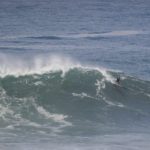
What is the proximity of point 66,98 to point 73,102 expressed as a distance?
58 cm

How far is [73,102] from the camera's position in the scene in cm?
3412

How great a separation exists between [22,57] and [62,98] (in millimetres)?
14199

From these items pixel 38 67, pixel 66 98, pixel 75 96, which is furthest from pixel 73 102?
pixel 38 67

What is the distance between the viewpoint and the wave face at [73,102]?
31078 mm

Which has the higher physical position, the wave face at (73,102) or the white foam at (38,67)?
the white foam at (38,67)

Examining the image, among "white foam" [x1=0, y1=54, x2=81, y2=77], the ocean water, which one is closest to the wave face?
the ocean water

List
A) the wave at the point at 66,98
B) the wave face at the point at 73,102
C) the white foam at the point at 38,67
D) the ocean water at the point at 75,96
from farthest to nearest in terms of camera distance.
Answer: the white foam at the point at 38,67 < the wave at the point at 66,98 < the wave face at the point at 73,102 < the ocean water at the point at 75,96

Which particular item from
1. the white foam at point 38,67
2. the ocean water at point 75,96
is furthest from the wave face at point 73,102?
the white foam at point 38,67

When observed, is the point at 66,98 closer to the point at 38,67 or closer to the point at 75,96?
the point at 75,96

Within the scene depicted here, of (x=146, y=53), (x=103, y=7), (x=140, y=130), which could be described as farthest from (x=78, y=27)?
(x=140, y=130)

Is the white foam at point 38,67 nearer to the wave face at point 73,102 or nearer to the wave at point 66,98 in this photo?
the wave at point 66,98

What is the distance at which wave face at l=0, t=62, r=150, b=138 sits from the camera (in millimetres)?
31078

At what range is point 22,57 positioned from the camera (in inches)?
1903

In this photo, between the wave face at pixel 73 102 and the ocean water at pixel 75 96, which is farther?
the wave face at pixel 73 102
